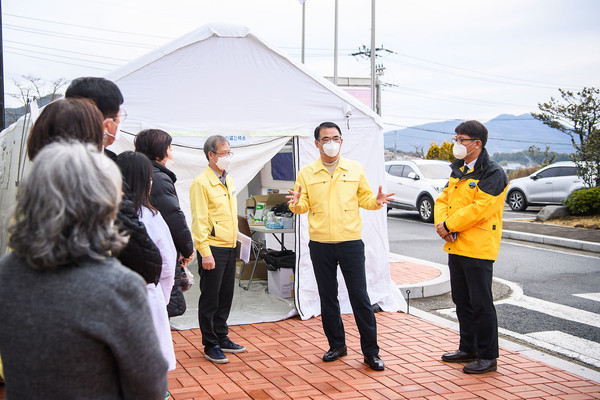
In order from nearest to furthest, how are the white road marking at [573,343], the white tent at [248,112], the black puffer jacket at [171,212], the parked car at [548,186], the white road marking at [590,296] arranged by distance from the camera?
1. the black puffer jacket at [171,212]
2. the white road marking at [573,343]
3. the white tent at [248,112]
4. the white road marking at [590,296]
5. the parked car at [548,186]

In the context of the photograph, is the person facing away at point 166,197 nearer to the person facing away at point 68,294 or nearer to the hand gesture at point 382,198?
the hand gesture at point 382,198

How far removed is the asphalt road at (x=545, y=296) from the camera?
562 cm

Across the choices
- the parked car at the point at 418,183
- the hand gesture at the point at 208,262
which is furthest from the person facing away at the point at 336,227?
the parked car at the point at 418,183

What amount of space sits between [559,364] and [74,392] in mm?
4387

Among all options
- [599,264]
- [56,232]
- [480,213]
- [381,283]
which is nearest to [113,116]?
[56,232]

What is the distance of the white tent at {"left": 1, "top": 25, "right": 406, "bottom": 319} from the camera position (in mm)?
5863

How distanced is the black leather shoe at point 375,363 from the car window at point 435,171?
1274cm

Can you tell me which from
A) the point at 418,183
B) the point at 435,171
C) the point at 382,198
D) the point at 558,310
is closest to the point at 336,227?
the point at 382,198

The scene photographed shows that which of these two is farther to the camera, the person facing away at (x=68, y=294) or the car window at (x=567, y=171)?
the car window at (x=567, y=171)

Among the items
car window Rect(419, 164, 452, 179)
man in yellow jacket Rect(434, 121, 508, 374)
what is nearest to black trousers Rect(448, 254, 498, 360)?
man in yellow jacket Rect(434, 121, 508, 374)

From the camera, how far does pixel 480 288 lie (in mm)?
4527

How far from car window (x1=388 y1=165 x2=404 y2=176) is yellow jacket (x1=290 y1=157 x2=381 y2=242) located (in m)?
13.3

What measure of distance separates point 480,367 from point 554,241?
27.7 feet

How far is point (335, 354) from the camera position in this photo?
15.8 feet
